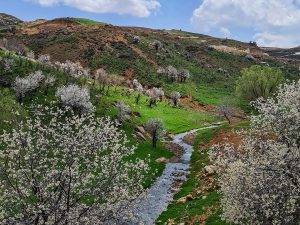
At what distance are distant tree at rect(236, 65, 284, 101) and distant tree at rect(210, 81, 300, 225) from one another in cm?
8552

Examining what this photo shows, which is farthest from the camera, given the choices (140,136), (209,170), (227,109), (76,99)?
(227,109)

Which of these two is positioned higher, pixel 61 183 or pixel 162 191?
pixel 61 183

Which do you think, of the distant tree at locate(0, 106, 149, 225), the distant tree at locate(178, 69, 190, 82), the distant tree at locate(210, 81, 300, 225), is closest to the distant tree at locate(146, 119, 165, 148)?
the distant tree at locate(210, 81, 300, 225)

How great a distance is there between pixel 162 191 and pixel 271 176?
30.7m

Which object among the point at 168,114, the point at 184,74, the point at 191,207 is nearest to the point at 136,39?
the point at 184,74

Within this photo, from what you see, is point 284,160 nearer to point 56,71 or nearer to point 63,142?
point 63,142

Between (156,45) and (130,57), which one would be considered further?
(156,45)

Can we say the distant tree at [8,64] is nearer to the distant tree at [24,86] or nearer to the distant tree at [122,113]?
the distant tree at [24,86]

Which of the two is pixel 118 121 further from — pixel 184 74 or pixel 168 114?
pixel 184 74

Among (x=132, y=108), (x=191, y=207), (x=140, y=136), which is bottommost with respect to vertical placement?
(x=191, y=207)

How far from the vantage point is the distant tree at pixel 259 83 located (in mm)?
113812

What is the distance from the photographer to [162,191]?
55.8 m

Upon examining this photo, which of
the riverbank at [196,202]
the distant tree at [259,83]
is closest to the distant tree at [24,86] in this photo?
the riverbank at [196,202]

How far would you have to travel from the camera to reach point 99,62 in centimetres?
16088
